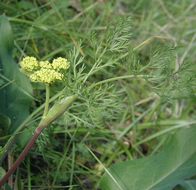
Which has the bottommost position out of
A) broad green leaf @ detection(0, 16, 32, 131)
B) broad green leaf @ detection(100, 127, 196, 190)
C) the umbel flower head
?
broad green leaf @ detection(100, 127, 196, 190)

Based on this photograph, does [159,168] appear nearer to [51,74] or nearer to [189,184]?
[189,184]

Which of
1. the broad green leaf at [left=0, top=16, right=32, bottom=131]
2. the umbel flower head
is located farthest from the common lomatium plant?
the broad green leaf at [left=0, top=16, right=32, bottom=131]

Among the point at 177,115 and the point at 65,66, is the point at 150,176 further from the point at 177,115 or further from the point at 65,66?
the point at 177,115

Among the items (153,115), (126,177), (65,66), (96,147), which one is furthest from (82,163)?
(65,66)

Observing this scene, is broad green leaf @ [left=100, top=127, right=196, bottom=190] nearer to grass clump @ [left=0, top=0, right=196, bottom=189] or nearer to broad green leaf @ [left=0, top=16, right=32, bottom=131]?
grass clump @ [left=0, top=0, right=196, bottom=189]

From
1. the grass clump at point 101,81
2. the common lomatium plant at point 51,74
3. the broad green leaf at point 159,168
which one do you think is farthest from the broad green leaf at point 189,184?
the common lomatium plant at point 51,74
